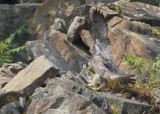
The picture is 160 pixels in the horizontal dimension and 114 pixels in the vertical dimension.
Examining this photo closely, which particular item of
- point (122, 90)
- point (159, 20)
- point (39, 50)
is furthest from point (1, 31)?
point (122, 90)

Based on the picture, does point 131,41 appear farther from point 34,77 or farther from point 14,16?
point 14,16

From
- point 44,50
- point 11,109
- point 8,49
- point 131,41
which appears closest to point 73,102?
point 11,109

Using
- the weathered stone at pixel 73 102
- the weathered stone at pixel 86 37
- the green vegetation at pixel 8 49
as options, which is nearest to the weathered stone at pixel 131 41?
the weathered stone at pixel 86 37

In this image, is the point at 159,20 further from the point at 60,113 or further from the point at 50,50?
the point at 60,113

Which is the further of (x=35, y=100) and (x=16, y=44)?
(x=16, y=44)

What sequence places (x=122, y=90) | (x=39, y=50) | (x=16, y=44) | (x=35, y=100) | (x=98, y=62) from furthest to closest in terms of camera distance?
1. (x=16, y=44)
2. (x=39, y=50)
3. (x=98, y=62)
4. (x=122, y=90)
5. (x=35, y=100)

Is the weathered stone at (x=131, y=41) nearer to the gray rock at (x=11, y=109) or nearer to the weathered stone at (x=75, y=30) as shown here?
the weathered stone at (x=75, y=30)

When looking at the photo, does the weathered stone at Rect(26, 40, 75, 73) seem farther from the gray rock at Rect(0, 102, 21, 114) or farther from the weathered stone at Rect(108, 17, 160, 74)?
the gray rock at Rect(0, 102, 21, 114)

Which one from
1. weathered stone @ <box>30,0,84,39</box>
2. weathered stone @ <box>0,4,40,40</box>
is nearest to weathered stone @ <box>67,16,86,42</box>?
weathered stone @ <box>30,0,84,39</box>
